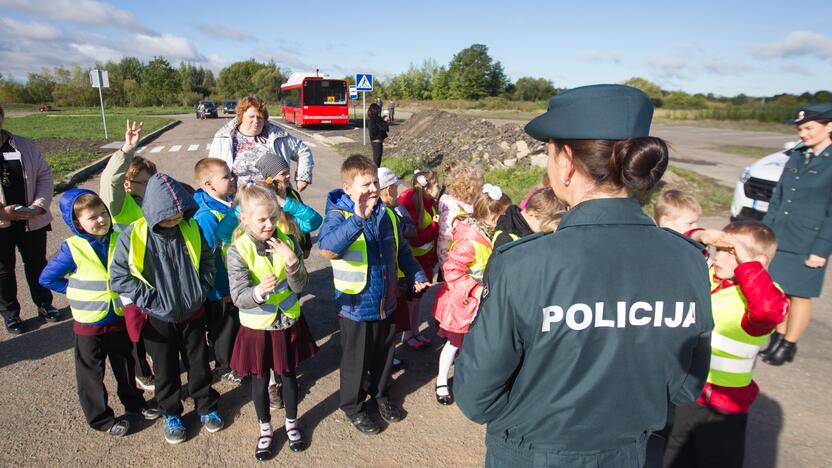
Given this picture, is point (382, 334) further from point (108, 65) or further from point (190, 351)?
point (108, 65)

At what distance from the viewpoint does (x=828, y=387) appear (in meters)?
3.78

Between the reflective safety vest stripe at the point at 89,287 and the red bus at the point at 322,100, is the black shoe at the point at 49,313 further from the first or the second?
the red bus at the point at 322,100

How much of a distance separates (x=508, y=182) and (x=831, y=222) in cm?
729

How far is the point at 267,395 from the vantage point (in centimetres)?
304

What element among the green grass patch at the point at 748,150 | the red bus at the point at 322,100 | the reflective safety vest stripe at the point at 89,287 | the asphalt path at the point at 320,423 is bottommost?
the asphalt path at the point at 320,423

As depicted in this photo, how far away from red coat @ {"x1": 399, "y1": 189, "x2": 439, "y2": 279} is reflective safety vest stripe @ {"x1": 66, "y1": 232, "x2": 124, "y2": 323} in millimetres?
2372

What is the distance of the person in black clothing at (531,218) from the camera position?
2.96 meters

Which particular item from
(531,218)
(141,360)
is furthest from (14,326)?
(531,218)

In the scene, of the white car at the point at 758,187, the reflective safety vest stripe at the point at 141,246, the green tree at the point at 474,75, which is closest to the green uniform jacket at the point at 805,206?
the white car at the point at 758,187

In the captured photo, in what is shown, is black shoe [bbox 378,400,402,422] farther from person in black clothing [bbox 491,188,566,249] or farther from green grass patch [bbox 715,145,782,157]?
green grass patch [bbox 715,145,782,157]

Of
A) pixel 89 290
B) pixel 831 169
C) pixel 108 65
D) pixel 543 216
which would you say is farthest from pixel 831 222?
pixel 108 65

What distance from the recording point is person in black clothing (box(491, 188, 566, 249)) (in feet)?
9.73

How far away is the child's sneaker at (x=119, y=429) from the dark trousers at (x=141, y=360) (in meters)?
0.49

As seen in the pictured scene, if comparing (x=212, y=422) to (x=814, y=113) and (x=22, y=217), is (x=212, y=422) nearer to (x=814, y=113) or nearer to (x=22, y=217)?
(x=22, y=217)
